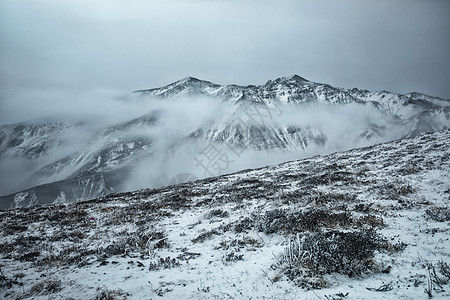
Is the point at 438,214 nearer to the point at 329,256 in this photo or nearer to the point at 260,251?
the point at 329,256

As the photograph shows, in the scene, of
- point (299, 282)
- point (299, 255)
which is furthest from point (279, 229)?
point (299, 282)

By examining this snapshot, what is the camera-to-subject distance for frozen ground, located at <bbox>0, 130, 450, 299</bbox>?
617 centimetres

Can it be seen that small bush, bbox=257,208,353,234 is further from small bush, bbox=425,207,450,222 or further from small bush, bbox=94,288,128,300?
small bush, bbox=94,288,128,300

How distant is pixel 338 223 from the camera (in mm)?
9797

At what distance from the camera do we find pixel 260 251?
849 cm

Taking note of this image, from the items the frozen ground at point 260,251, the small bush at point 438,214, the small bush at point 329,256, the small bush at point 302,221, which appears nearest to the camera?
the frozen ground at point 260,251

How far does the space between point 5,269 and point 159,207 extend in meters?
10.4

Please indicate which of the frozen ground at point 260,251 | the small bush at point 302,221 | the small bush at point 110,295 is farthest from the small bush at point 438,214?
the small bush at point 110,295

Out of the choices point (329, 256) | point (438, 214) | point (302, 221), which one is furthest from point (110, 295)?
point (438, 214)

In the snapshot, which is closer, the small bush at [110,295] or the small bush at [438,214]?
the small bush at [110,295]

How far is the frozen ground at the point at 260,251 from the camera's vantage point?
6168 mm

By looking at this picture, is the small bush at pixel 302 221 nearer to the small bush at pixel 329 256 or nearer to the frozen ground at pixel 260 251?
the frozen ground at pixel 260 251

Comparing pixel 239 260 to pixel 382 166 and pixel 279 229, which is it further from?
pixel 382 166

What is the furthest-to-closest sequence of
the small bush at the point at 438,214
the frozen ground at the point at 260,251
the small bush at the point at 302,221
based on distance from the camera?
the small bush at the point at 302,221 → the small bush at the point at 438,214 → the frozen ground at the point at 260,251
